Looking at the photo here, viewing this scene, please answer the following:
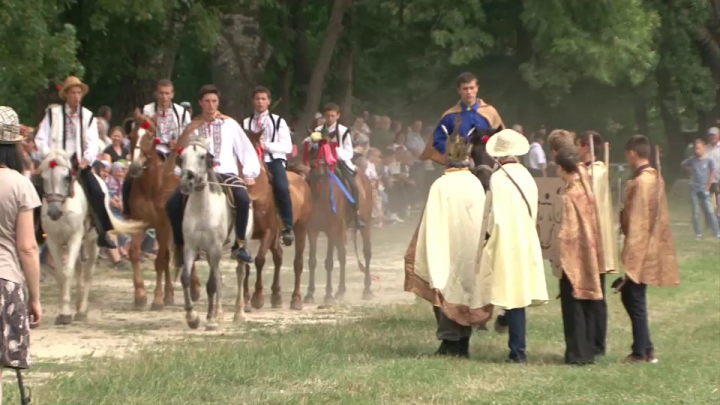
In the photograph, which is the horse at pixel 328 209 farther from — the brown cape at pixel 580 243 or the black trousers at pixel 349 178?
the brown cape at pixel 580 243

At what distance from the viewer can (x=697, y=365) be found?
13031 mm

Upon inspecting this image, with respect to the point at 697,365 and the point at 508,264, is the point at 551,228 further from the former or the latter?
the point at 697,365

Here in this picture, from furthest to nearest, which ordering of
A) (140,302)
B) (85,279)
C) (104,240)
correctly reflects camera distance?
(140,302), (85,279), (104,240)

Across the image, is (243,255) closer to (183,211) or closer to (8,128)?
(183,211)

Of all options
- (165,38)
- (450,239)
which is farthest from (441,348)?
(165,38)

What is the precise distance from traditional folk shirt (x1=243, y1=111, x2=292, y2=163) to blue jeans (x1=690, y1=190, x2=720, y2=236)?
14.1 m

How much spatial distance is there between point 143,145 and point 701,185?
1526cm

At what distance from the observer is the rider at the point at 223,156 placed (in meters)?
15.9

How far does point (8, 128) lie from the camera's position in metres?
8.49

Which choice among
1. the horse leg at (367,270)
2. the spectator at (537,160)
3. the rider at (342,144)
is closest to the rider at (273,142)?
the rider at (342,144)

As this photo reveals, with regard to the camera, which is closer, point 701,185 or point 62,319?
point 62,319

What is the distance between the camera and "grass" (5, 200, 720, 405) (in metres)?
10.8

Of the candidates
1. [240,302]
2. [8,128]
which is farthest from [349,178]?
[8,128]

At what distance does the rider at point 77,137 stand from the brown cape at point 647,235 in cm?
641
